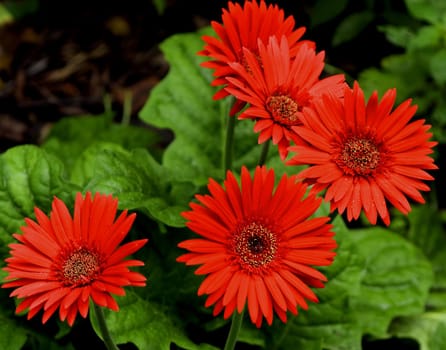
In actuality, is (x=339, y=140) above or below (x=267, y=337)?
above

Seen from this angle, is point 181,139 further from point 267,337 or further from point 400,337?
point 400,337

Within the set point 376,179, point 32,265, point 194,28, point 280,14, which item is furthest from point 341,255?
point 194,28

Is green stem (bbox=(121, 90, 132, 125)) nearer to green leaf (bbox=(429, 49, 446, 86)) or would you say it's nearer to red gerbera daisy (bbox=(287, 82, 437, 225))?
green leaf (bbox=(429, 49, 446, 86))

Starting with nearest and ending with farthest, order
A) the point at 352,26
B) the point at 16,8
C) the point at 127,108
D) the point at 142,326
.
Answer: the point at 142,326
the point at 352,26
the point at 127,108
the point at 16,8

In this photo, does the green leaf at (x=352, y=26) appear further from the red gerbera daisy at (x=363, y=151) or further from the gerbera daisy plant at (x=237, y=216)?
the red gerbera daisy at (x=363, y=151)

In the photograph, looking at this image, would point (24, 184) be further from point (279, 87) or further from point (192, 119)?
point (279, 87)

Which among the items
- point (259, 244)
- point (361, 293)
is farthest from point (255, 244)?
point (361, 293)
